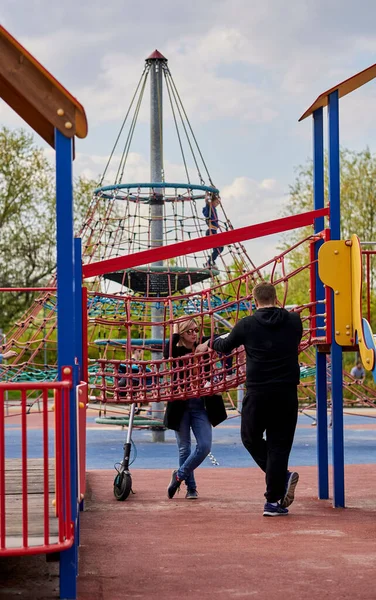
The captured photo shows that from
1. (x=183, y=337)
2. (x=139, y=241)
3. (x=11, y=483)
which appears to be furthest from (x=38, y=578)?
(x=139, y=241)

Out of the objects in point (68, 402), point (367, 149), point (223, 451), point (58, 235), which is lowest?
point (223, 451)

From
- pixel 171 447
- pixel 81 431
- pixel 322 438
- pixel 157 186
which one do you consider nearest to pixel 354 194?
pixel 157 186

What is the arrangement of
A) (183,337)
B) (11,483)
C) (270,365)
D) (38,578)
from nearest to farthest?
1. (38,578)
2. (11,483)
3. (270,365)
4. (183,337)

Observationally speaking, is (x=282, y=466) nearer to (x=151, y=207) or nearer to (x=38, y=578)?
(x=38, y=578)

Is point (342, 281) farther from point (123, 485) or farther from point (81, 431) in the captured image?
point (81, 431)

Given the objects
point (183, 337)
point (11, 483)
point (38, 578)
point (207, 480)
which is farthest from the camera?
point (207, 480)

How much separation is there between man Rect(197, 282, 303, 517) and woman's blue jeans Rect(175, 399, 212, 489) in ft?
2.67

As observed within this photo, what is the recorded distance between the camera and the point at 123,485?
309 inches

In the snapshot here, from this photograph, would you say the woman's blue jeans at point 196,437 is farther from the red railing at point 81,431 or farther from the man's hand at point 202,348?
the red railing at point 81,431

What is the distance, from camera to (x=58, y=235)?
4699mm

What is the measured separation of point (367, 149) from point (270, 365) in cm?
2502

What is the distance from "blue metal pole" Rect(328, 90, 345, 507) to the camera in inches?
295

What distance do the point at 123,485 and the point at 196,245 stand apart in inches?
82.9

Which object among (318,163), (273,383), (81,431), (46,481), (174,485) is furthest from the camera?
(318,163)
